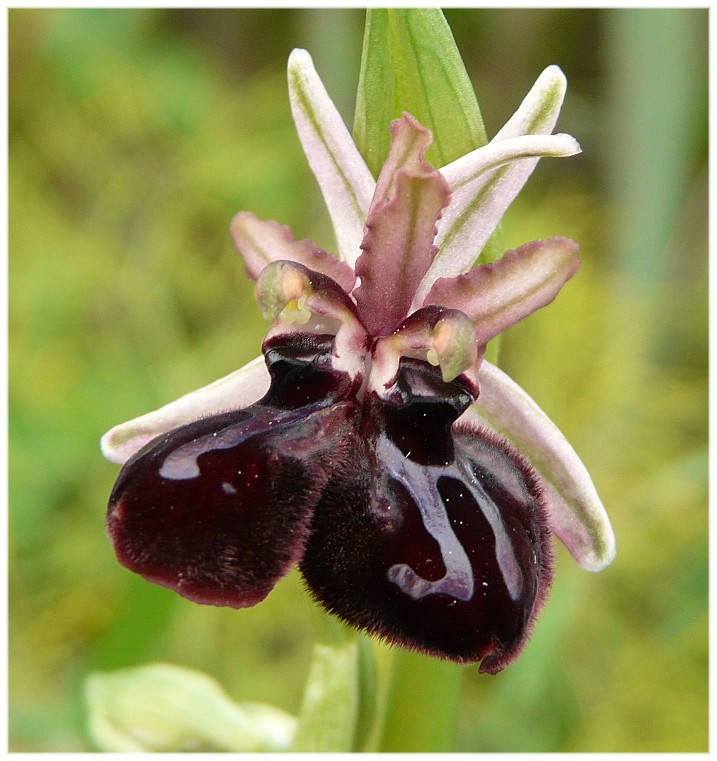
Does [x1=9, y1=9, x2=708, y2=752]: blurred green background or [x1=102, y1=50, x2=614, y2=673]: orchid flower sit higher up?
[x1=102, y1=50, x2=614, y2=673]: orchid flower

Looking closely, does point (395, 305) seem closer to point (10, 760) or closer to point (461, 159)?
point (461, 159)

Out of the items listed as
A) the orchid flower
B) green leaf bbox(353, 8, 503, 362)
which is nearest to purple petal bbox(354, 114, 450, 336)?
the orchid flower

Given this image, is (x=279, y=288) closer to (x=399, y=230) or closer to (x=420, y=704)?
(x=399, y=230)

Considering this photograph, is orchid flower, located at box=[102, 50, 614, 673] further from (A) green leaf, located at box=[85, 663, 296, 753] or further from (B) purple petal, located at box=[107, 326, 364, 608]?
(A) green leaf, located at box=[85, 663, 296, 753]

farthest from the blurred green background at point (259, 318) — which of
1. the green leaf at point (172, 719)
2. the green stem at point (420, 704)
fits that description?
the green stem at point (420, 704)

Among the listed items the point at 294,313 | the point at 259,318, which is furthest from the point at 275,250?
the point at 259,318

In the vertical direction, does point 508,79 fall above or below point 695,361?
above

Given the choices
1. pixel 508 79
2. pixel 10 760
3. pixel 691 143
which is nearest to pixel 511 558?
pixel 10 760
